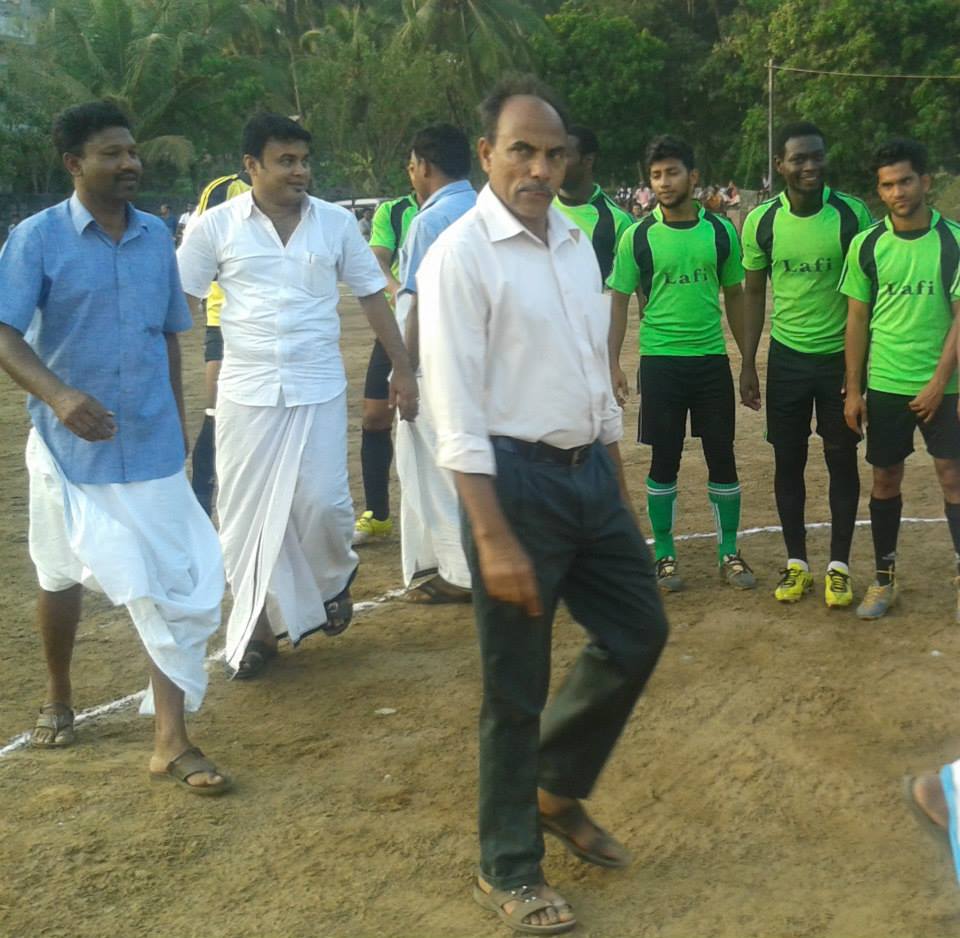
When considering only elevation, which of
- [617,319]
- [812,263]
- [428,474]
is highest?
[812,263]

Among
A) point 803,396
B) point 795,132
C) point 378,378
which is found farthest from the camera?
point 378,378

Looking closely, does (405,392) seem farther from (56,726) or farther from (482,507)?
(482,507)

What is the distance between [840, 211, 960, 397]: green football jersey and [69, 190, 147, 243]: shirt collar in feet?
10.3

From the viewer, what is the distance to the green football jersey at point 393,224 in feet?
27.8

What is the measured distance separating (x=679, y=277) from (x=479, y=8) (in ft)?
156

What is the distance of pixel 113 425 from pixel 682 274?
312cm

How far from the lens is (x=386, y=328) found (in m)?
6.04

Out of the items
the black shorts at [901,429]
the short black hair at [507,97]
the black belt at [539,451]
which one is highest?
the short black hair at [507,97]

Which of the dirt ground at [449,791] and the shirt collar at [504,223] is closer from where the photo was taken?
the shirt collar at [504,223]

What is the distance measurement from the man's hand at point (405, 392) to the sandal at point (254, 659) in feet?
3.93

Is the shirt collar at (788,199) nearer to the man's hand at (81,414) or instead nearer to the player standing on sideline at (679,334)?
the player standing on sideline at (679,334)

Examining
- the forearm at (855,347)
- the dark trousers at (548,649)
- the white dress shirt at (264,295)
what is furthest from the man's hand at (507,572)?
the forearm at (855,347)

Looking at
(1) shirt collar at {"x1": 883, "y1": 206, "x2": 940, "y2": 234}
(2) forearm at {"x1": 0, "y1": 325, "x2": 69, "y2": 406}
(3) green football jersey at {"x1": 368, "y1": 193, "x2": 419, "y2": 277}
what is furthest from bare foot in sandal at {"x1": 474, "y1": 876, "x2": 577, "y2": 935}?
(3) green football jersey at {"x1": 368, "y1": 193, "x2": 419, "y2": 277}

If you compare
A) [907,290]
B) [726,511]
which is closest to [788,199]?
[907,290]
